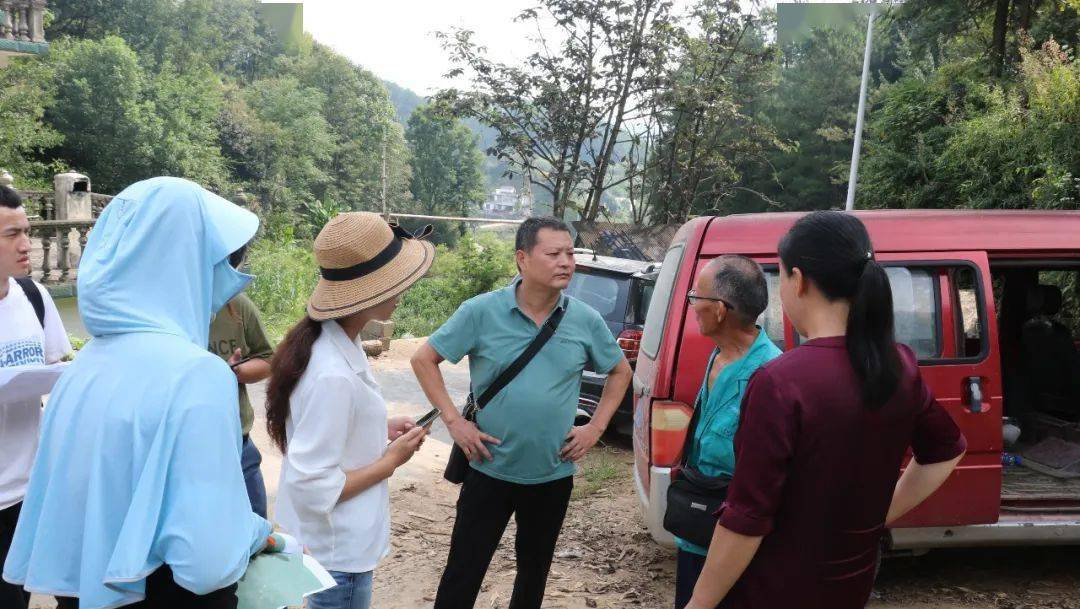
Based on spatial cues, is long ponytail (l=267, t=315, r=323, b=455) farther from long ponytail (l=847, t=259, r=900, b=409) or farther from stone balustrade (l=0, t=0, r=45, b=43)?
stone balustrade (l=0, t=0, r=45, b=43)

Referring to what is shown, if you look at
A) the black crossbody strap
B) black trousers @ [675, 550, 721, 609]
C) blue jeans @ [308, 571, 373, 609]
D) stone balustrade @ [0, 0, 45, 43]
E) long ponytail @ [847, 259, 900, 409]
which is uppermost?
stone balustrade @ [0, 0, 45, 43]

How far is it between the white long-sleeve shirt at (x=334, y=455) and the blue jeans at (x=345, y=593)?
0.05 metres

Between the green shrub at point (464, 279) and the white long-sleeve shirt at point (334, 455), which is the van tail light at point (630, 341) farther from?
the green shrub at point (464, 279)

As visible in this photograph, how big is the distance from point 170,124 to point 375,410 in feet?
142

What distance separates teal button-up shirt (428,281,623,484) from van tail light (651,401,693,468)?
0.63m

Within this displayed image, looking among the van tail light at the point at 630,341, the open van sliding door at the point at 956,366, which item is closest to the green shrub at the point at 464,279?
the van tail light at the point at 630,341

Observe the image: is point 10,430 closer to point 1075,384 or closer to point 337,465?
point 337,465

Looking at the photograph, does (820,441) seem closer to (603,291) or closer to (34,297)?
(34,297)

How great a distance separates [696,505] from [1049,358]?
4275mm

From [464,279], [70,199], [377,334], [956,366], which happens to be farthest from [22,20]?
[956,366]

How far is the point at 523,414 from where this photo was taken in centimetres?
329

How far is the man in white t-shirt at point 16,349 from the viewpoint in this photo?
2.82m

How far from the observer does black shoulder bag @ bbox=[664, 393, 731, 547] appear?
273 cm

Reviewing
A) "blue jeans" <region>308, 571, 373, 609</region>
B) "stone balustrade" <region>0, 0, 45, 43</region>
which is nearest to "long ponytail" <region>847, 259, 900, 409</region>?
"blue jeans" <region>308, 571, 373, 609</region>
